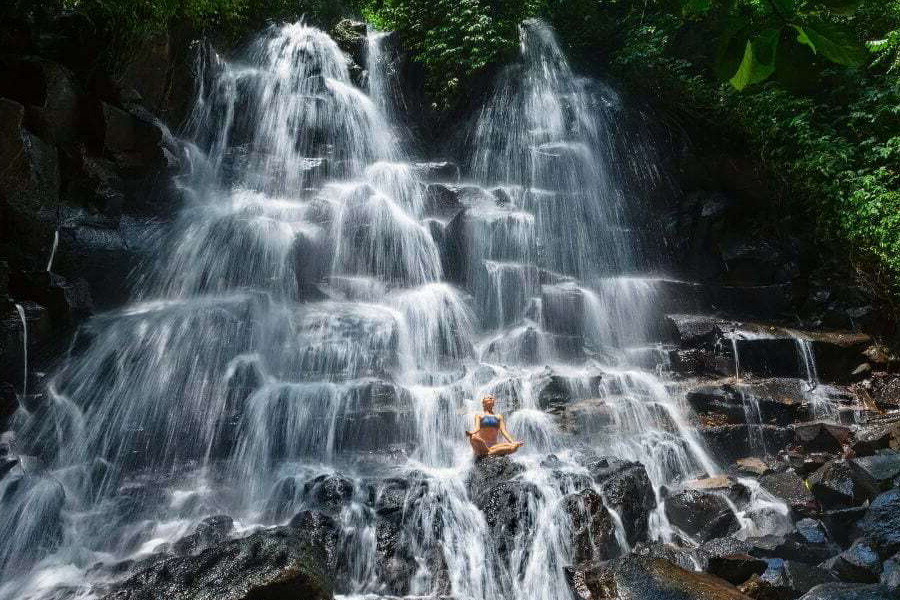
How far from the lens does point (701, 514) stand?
6.42 metres

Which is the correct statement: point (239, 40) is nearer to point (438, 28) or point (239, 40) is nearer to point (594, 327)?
point (438, 28)

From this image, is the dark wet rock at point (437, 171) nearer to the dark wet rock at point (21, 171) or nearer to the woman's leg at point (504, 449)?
the dark wet rock at point (21, 171)

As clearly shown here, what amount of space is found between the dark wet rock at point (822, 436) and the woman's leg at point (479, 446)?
520 cm

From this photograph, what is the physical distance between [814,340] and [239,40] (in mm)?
16712

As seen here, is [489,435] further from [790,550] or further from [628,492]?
[790,550]

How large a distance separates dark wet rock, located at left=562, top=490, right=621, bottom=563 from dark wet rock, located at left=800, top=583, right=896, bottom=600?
180cm

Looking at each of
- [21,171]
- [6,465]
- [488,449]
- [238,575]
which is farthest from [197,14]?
[238,575]

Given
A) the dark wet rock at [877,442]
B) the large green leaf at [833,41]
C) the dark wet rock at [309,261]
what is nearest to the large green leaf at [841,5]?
the large green leaf at [833,41]

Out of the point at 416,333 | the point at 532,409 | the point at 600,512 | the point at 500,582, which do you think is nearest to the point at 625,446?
the point at 532,409

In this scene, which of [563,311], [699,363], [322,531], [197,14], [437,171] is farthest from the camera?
[437,171]

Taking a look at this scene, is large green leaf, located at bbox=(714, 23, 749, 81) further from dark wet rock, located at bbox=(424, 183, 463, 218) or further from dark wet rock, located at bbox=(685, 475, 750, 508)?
dark wet rock, located at bbox=(424, 183, 463, 218)

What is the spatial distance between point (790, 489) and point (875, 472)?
99 cm

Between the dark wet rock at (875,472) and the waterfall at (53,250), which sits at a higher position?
the waterfall at (53,250)

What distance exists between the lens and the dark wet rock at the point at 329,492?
5.89m
